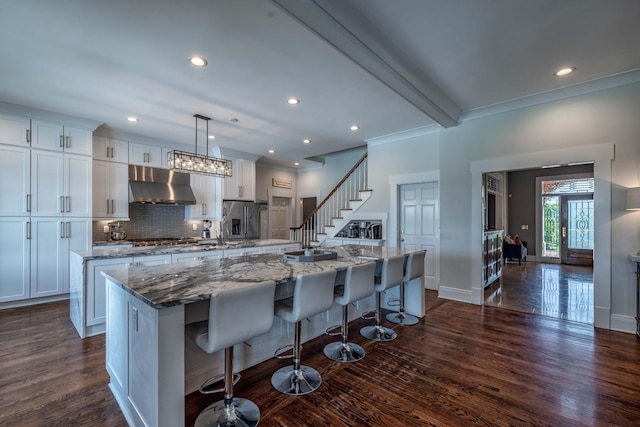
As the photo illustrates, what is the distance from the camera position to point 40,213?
14.0 feet

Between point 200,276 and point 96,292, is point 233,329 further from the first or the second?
point 96,292

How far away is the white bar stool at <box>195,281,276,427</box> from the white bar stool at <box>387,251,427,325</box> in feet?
6.62

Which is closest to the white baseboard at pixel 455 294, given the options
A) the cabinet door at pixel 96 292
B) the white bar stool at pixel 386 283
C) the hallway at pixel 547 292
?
the hallway at pixel 547 292

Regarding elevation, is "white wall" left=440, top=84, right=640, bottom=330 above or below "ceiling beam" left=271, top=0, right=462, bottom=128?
below

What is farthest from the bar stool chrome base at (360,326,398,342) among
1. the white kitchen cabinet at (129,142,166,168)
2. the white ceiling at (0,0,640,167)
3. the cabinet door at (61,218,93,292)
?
the white kitchen cabinet at (129,142,166,168)

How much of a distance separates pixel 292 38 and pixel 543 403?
342cm

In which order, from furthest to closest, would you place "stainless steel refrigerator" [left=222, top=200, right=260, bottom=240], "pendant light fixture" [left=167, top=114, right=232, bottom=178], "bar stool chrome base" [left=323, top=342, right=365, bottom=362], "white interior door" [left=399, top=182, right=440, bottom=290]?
"stainless steel refrigerator" [left=222, top=200, right=260, bottom=240]
"white interior door" [left=399, top=182, right=440, bottom=290]
"pendant light fixture" [left=167, top=114, right=232, bottom=178]
"bar stool chrome base" [left=323, top=342, right=365, bottom=362]

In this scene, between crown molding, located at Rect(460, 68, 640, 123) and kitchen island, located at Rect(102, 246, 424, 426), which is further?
crown molding, located at Rect(460, 68, 640, 123)

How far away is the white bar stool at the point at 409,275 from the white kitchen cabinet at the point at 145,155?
5.05m

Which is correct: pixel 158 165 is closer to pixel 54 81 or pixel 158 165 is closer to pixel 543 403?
pixel 54 81

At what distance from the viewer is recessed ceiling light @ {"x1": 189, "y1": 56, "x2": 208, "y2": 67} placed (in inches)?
110

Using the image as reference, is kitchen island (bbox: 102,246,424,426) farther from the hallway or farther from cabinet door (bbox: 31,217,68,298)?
the hallway

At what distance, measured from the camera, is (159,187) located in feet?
18.3

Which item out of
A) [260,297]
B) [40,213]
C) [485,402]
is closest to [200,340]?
[260,297]
